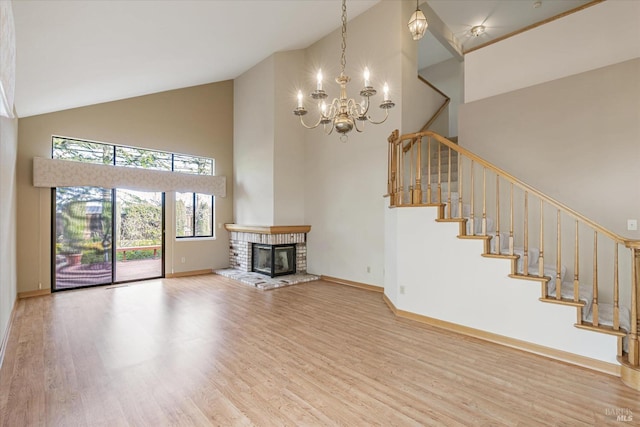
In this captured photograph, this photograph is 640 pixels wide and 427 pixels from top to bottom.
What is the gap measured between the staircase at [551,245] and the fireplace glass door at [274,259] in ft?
9.91

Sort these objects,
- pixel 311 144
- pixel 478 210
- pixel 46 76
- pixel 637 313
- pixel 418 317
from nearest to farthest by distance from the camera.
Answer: pixel 637 313 → pixel 46 76 → pixel 418 317 → pixel 478 210 → pixel 311 144

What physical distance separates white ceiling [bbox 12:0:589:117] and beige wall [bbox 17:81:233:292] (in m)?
0.41

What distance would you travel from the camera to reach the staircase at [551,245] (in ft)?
8.55

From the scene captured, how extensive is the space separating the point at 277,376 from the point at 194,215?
5403mm

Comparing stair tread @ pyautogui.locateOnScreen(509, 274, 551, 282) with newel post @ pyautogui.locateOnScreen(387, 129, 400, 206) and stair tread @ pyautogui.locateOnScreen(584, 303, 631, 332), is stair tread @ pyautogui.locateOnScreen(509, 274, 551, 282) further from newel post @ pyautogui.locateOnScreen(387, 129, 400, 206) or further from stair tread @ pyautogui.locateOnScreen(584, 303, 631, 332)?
newel post @ pyautogui.locateOnScreen(387, 129, 400, 206)

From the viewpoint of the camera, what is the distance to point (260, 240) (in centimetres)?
654

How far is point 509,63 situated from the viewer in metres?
4.45

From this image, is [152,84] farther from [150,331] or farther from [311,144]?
[150,331]

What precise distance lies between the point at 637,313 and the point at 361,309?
9.29 ft

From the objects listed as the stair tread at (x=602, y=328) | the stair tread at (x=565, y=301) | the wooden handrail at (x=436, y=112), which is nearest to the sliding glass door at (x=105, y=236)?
the wooden handrail at (x=436, y=112)

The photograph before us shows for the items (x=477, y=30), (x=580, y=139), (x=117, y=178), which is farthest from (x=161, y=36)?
(x=477, y=30)

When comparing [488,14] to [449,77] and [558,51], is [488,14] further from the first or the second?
[558,51]

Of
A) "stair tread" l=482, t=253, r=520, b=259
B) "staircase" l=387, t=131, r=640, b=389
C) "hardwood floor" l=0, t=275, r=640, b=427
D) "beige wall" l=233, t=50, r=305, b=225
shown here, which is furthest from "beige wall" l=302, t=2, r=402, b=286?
"stair tread" l=482, t=253, r=520, b=259

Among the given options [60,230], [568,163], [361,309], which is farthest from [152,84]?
[568,163]
